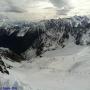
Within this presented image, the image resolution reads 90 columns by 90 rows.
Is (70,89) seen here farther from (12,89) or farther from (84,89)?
(12,89)

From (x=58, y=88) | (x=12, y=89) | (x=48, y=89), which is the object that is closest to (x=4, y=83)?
(x=12, y=89)

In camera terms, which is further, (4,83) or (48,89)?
(48,89)

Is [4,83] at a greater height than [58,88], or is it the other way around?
[4,83]

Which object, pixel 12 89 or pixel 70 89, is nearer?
pixel 12 89

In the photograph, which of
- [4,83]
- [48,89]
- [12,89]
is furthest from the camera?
[48,89]

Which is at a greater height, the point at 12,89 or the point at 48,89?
the point at 12,89

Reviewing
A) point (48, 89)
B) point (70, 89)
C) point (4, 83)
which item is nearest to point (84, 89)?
point (70, 89)

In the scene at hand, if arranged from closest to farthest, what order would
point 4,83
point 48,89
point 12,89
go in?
point 12,89, point 4,83, point 48,89

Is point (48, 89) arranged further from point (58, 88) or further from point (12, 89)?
point (12, 89)

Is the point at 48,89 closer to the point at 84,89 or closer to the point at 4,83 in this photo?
the point at 84,89
